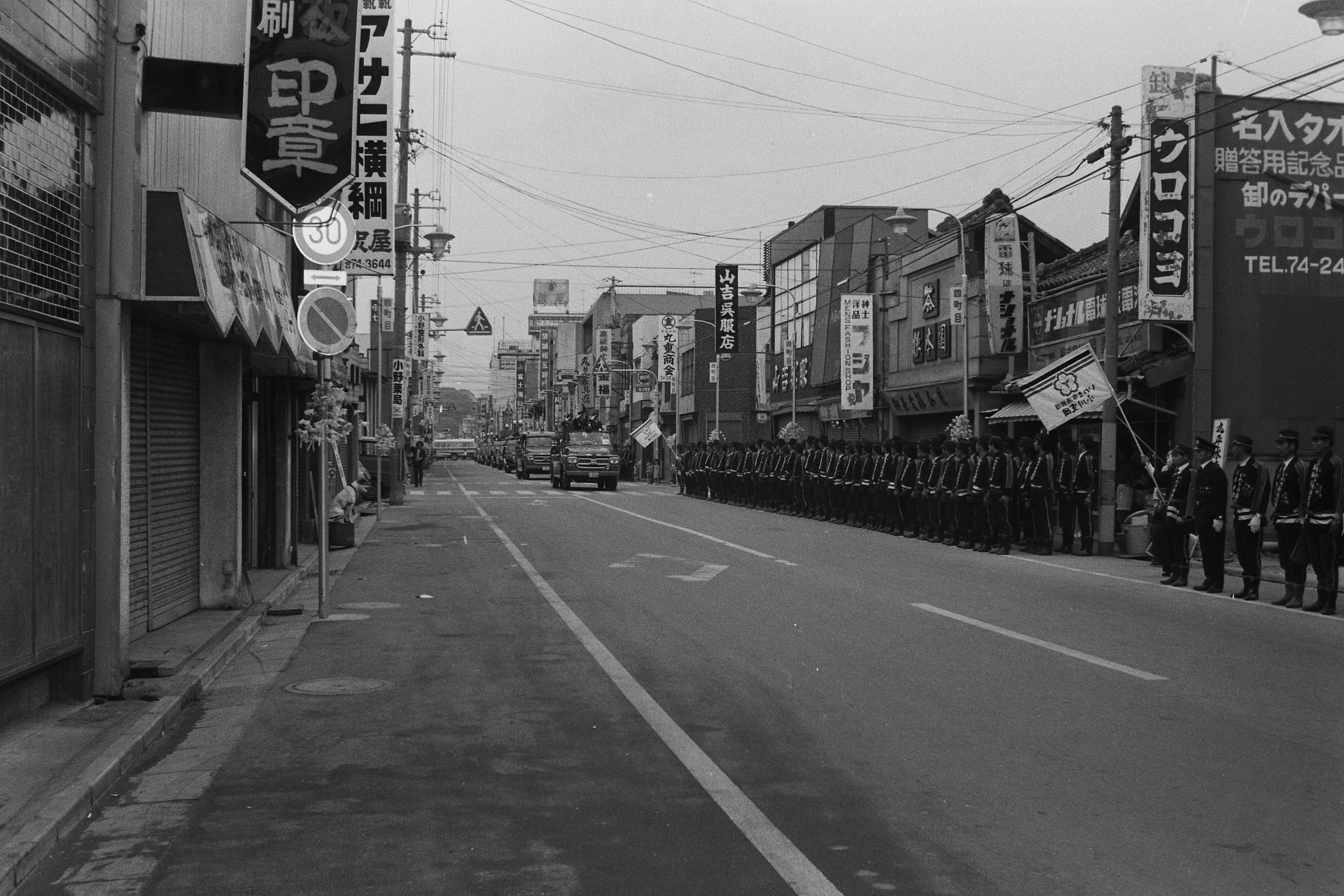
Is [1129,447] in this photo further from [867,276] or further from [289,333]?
[867,276]

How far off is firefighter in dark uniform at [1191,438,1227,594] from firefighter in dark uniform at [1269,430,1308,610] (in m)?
1.26

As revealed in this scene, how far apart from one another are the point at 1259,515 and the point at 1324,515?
122 cm

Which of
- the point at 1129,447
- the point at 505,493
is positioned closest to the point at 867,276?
the point at 505,493

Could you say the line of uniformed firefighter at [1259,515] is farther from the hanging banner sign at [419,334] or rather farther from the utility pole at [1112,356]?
the hanging banner sign at [419,334]

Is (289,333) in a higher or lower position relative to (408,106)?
lower

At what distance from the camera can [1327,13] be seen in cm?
1248

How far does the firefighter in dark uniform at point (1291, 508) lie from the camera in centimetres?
1373

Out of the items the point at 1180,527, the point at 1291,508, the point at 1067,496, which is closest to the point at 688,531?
the point at 1067,496

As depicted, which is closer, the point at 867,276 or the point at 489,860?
the point at 489,860

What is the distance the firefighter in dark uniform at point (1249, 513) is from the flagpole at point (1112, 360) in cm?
582

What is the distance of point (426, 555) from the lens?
782 inches

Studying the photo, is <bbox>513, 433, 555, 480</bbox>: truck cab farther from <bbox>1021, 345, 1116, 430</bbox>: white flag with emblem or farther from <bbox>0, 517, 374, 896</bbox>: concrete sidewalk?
<bbox>0, 517, 374, 896</bbox>: concrete sidewalk

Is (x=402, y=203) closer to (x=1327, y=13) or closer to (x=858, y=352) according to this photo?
(x=858, y=352)

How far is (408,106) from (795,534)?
1927 centimetres
